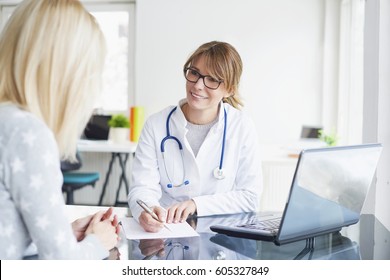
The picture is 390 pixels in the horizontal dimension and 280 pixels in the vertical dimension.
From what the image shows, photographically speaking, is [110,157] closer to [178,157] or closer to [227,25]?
[227,25]

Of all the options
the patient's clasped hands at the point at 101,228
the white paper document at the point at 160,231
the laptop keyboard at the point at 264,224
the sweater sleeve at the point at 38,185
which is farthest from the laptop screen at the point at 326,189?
the sweater sleeve at the point at 38,185

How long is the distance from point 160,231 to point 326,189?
1.28ft

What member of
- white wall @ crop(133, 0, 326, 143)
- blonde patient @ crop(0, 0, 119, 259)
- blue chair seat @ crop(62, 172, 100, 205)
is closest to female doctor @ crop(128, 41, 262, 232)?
blonde patient @ crop(0, 0, 119, 259)

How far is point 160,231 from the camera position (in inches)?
47.3

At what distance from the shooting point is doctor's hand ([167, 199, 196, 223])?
1.33 meters

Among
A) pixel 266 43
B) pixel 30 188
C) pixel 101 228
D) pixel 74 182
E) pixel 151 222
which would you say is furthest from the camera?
pixel 266 43

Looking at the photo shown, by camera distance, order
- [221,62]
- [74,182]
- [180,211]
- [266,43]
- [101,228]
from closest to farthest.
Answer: [101,228] → [180,211] → [221,62] → [74,182] → [266,43]

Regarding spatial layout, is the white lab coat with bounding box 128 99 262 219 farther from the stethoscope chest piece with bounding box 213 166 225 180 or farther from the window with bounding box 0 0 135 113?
the window with bounding box 0 0 135 113

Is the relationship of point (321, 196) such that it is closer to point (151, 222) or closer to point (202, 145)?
point (151, 222)

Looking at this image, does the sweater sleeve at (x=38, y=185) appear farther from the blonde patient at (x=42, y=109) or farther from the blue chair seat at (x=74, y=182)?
the blue chair seat at (x=74, y=182)

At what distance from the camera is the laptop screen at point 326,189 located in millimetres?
1033

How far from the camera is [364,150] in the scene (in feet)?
3.78

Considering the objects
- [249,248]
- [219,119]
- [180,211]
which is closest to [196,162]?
[219,119]

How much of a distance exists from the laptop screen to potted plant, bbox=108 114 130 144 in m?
2.78
